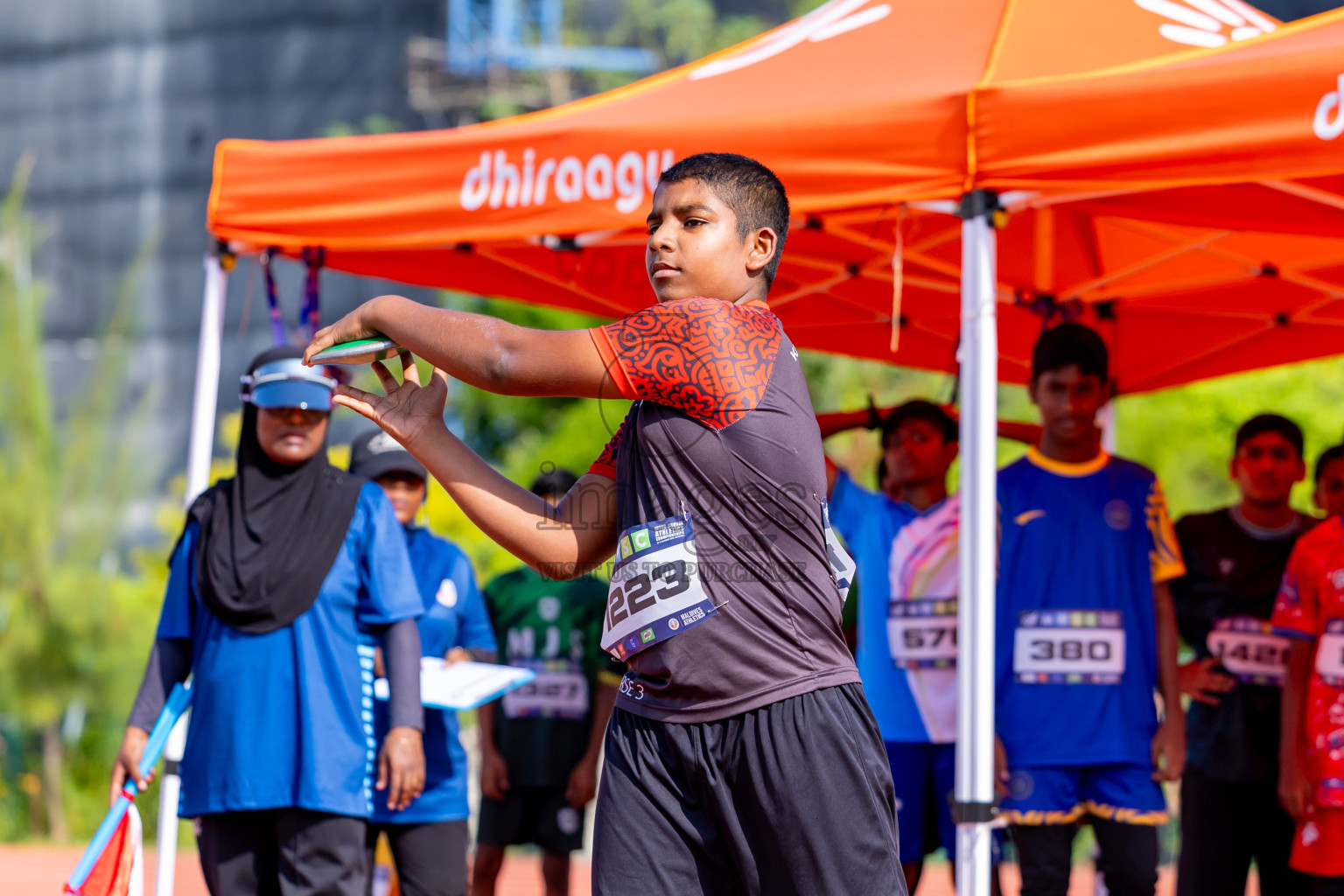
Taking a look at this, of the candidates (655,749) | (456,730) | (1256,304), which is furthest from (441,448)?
(1256,304)

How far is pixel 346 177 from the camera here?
4.43m

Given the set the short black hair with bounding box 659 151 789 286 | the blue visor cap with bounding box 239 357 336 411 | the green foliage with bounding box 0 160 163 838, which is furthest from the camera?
the green foliage with bounding box 0 160 163 838

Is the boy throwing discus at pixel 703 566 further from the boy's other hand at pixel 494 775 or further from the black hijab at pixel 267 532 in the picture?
the boy's other hand at pixel 494 775

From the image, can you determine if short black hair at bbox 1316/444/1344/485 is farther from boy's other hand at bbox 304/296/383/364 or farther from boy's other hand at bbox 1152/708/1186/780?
boy's other hand at bbox 304/296/383/364

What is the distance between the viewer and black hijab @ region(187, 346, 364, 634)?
3715 mm

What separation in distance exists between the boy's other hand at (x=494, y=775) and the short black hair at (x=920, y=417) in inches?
70.7

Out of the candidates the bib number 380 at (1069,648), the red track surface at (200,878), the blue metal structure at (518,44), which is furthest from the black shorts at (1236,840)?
the blue metal structure at (518,44)

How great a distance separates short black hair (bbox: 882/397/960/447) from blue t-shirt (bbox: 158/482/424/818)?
1781 mm

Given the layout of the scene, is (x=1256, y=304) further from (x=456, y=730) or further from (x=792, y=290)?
(x=456, y=730)

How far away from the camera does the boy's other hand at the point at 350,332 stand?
212 centimetres

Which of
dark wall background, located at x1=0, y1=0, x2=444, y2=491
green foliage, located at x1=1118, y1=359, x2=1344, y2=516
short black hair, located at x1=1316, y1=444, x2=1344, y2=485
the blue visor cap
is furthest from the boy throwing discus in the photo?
dark wall background, located at x1=0, y1=0, x2=444, y2=491

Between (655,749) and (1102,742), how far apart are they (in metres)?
2.35

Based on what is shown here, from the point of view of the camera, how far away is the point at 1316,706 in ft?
13.6

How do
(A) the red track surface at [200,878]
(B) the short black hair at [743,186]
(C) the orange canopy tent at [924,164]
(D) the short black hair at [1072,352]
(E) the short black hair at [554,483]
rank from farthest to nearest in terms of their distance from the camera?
(A) the red track surface at [200,878] < (E) the short black hair at [554,483] < (D) the short black hair at [1072,352] < (C) the orange canopy tent at [924,164] < (B) the short black hair at [743,186]
